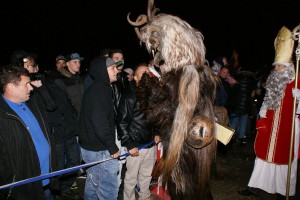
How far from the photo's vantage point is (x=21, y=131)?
118 inches

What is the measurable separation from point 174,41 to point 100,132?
164cm

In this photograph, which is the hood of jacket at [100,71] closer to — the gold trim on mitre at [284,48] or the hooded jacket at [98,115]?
the hooded jacket at [98,115]

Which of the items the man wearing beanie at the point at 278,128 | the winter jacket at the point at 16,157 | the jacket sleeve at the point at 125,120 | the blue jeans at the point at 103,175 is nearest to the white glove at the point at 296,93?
the man wearing beanie at the point at 278,128

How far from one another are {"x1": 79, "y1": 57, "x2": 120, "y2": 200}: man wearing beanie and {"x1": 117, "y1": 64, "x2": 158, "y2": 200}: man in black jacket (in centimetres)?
20

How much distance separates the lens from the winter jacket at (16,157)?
280 cm

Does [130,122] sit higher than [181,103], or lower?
lower

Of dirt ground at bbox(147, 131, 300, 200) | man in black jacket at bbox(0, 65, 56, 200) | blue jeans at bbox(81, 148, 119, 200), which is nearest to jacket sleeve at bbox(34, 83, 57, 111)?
man in black jacket at bbox(0, 65, 56, 200)

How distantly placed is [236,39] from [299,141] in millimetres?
30363

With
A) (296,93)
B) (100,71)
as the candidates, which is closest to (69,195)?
(100,71)

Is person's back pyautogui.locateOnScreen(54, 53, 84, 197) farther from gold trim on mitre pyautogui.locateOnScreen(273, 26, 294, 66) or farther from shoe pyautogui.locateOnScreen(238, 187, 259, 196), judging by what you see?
gold trim on mitre pyautogui.locateOnScreen(273, 26, 294, 66)

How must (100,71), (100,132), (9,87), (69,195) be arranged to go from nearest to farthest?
(9,87) < (100,132) < (100,71) < (69,195)

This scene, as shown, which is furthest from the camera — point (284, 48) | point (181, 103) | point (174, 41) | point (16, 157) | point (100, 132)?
point (284, 48)

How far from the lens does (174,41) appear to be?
2.77 meters

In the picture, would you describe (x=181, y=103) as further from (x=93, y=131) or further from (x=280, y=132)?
(x=280, y=132)
